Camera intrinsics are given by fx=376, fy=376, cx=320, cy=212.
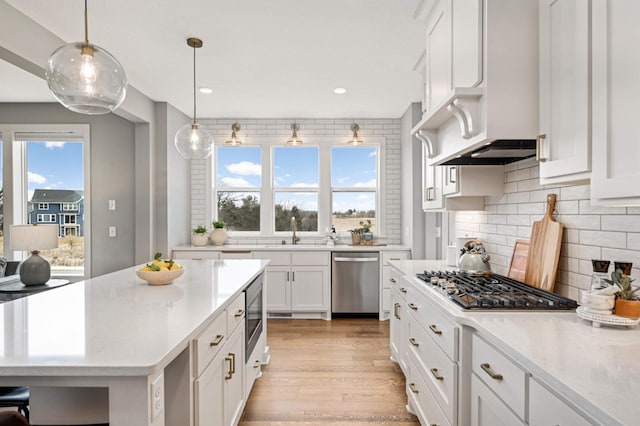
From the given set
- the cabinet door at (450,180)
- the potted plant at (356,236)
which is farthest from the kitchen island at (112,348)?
the potted plant at (356,236)

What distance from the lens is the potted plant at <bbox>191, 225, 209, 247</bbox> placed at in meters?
4.90

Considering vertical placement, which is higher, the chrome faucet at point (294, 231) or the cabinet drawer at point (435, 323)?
the chrome faucet at point (294, 231)

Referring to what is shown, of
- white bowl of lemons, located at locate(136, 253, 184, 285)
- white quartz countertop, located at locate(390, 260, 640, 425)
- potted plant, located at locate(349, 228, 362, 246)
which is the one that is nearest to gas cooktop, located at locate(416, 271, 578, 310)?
white quartz countertop, located at locate(390, 260, 640, 425)

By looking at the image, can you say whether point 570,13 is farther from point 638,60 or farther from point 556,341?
point 556,341

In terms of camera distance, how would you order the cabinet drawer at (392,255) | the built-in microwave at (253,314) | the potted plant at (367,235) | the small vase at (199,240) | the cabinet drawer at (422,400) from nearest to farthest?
the cabinet drawer at (422,400), the built-in microwave at (253,314), the cabinet drawer at (392,255), the small vase at (199,240), the potted plant at (367,235)

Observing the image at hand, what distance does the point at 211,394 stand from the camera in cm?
163

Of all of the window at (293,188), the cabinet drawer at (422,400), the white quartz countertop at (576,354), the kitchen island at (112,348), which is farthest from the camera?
the window at (293,188)

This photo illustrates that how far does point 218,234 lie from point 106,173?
1.51 meters

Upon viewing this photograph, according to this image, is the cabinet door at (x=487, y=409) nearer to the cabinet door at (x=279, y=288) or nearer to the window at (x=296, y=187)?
the cabinet door at (x=279, y=288)

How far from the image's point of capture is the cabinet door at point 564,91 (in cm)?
130

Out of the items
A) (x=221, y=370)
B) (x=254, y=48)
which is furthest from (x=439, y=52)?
(x=221, y=370)

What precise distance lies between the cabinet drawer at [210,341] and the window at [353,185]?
3591 mm

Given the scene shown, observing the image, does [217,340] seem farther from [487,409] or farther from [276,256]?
[276,256]

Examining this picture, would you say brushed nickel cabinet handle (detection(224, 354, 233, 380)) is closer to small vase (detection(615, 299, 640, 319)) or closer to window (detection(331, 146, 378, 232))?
small vase (detection(615, 299, 640, 319))
